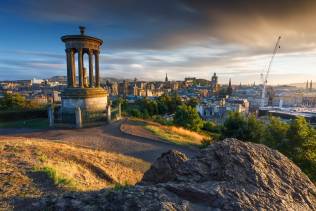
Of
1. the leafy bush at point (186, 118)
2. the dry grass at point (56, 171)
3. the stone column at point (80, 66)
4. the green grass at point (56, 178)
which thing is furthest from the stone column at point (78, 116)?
the leafy bush at point (186, 118)

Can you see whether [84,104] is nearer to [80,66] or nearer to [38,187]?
[80,66]

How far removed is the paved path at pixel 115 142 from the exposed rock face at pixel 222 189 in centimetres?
731

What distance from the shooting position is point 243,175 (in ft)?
11.3

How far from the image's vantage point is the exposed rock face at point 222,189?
277 centimetres

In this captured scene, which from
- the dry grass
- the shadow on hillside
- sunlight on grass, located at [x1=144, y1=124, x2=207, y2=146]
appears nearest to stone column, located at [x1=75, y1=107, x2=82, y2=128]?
sunlight on grass, located at [x1=144, y1=124, x2=207, y2=146]

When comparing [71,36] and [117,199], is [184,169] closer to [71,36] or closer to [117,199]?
[117,199]

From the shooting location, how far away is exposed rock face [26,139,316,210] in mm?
2771

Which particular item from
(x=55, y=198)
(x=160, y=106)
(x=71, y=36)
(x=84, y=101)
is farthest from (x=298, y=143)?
(x=160, y=106)

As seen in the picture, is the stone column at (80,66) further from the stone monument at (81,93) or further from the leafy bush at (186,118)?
the leafy bush at (186,118)

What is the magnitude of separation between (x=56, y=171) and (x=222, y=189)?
17.6ft

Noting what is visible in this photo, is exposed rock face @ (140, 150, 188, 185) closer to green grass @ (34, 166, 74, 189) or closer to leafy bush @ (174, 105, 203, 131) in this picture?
green grass @ (34, 166, 74, 189)

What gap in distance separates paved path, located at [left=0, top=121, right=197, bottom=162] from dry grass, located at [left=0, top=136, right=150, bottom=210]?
144cm

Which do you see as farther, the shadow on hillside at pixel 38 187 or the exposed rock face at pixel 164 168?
the exposed rock face at pixel 164 168

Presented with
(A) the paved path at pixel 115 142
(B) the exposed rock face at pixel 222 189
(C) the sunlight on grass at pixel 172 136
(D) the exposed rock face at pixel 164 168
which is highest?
(B) the exposed rock face at pixel 222 189
